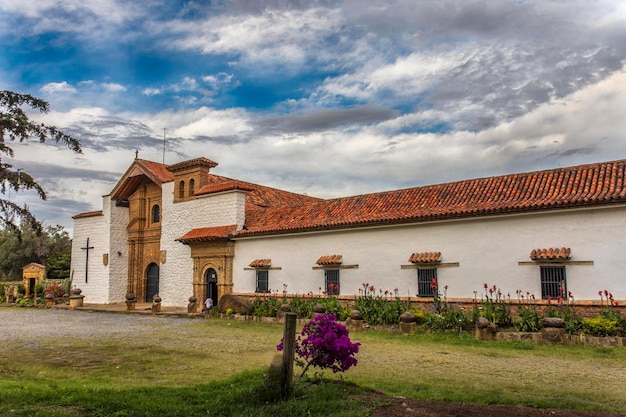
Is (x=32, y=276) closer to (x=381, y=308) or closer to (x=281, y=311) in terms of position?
(x=281, y=311)

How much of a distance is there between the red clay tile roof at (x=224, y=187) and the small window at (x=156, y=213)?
200 inches

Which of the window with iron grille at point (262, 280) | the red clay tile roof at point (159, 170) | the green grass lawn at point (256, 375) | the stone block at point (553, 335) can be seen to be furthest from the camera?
the red clay tile roof at point (159, 170)

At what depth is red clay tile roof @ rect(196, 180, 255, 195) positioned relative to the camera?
2206cm

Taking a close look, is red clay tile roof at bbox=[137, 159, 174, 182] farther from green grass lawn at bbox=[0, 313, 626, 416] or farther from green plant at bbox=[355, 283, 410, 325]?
green plant at bbox=[355, 283, 410, 325]

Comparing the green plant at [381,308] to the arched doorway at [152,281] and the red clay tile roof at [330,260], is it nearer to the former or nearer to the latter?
the red clay tile roof at [330,260]

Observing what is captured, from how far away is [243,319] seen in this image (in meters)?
18.1

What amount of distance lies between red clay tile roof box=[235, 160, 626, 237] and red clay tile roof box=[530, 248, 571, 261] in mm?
1153

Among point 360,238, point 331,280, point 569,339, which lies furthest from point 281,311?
Answer: point 569,339

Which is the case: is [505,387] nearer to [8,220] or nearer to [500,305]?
[500,305]

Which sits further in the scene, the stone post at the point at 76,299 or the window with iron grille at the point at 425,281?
the stone post at the point at 76,299

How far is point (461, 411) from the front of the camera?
570cm

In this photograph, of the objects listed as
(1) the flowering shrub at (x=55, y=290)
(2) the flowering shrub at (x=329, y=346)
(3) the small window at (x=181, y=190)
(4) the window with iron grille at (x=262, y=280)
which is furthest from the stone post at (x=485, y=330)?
(1) the flowering shrub at (x=55, y=290)

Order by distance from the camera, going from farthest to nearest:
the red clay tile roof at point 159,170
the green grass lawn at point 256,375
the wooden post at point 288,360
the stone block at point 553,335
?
the red clay tile roof at point 159,170 → the stone block at point 553,335 → the wooden post at point 288,360 → the green grass lawn at point 256,375

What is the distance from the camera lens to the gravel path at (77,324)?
1499 centimetres
